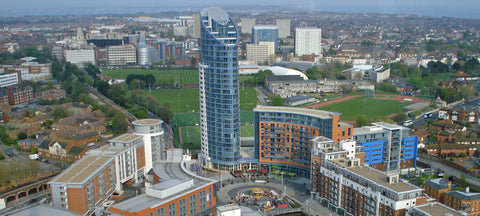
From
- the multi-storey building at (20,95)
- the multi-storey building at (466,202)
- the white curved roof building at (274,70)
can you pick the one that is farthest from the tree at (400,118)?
the multi-storey building at (20,95)

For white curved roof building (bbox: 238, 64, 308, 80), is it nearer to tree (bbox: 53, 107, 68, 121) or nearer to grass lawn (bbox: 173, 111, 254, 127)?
grass lawn (bbox: 173, 111, 254, 127)

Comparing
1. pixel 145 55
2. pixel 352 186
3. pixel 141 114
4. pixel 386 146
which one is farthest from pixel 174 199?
pixel 145 55

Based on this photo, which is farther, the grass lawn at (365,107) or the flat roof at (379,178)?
the grass lawn at (365,107)

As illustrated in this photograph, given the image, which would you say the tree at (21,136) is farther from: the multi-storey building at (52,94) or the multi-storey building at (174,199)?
the multi-storey building at (174,199)

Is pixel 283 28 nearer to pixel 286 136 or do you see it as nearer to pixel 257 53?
pixel 257 53

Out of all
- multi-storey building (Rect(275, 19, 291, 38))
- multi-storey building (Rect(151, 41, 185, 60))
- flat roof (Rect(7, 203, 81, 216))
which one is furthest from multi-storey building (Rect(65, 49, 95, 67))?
flat roof (Rect(7, 203, 81, 216))

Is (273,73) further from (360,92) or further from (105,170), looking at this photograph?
(105,170)
